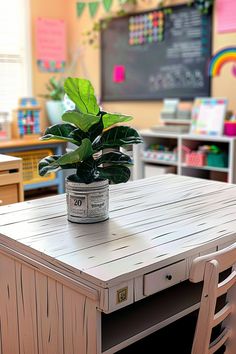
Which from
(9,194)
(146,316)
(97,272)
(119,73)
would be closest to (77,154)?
(97,272)

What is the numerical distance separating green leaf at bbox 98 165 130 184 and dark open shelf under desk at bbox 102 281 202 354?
0.41 m

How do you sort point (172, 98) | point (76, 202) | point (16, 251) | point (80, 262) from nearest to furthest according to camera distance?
point (80, 262) < point (16, 251) < point (76, 202) < point (172, 98)

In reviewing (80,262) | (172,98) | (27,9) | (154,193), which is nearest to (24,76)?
(27,9)

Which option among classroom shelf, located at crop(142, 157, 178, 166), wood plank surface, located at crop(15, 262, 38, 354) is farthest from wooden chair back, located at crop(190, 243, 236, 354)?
classroom shelf, located at crop(142, 157, 178, 166)

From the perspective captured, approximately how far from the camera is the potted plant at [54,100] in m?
4.33

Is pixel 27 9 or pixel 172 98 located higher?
pixel 27 9

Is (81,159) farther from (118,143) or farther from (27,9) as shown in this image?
(27,9)

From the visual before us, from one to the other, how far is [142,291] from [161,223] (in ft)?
1.17

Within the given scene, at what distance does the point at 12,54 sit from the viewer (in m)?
4.24

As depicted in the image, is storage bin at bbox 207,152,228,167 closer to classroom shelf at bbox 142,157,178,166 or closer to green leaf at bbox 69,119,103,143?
classroom shelf at bbox 142,157,178,166

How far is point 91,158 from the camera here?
4.77 ft

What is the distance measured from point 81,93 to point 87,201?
352 millimetres

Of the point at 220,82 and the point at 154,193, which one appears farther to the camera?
the point at 220,82

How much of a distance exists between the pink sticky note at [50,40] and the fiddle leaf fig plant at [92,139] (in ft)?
10.2
